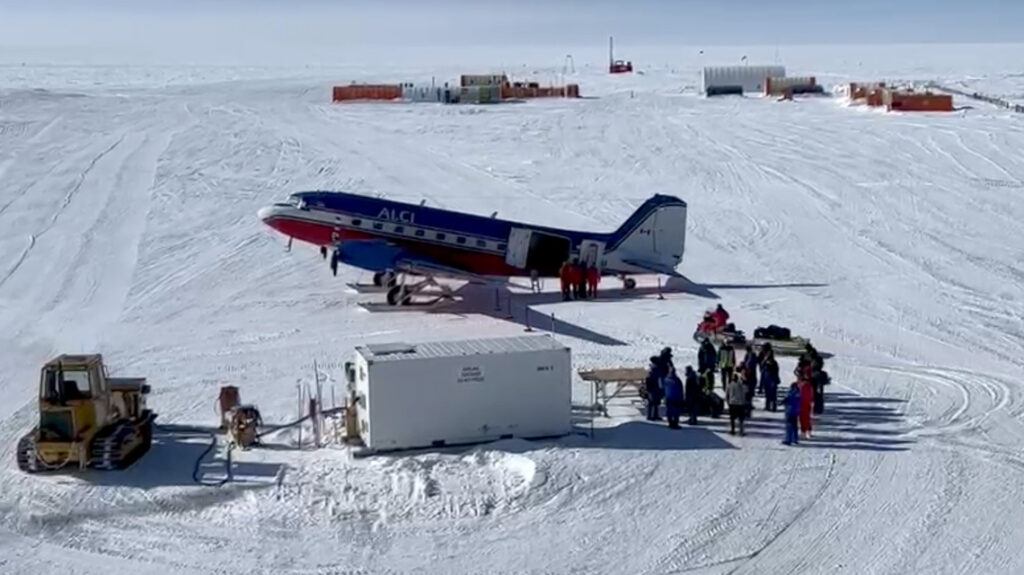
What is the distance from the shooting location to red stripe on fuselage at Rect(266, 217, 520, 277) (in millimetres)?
30938

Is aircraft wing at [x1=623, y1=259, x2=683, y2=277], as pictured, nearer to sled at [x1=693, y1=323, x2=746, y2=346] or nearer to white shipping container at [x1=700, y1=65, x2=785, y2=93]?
sled at [x1=693, y1=323, x2=746, y2=346]

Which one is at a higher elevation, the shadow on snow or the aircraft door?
the aircraft door

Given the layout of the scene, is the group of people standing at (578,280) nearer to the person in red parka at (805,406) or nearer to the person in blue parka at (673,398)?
the person in blue parka at (673,398)

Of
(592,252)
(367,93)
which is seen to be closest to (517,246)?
(592,252)

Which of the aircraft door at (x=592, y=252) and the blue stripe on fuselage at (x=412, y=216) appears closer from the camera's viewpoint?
the blue stripe on fuselage at (x=412, y=216)

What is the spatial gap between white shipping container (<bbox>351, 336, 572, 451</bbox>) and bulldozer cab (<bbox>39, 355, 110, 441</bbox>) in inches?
156

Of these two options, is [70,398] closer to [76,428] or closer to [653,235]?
[76,428]

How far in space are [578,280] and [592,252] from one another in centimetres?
113

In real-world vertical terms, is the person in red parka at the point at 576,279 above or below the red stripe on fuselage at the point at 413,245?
below

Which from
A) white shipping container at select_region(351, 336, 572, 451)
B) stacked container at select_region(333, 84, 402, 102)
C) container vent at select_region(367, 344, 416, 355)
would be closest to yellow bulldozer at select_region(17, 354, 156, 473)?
white shipping container at select_region(351, 336, 572, 451)

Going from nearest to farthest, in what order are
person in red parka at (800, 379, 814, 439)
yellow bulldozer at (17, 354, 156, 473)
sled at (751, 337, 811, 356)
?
yellow bulldozer at (17, 354, 156, 473), person in red parka at (800, 379, 814, 439), sled at (751, 337, 811, 356)

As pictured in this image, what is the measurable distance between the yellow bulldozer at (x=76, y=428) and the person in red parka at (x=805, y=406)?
410 inches

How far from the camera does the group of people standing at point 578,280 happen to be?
30.9 m

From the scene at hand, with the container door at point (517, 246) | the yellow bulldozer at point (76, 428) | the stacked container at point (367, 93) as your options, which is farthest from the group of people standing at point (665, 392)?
the stacked container at point (367, 93)
